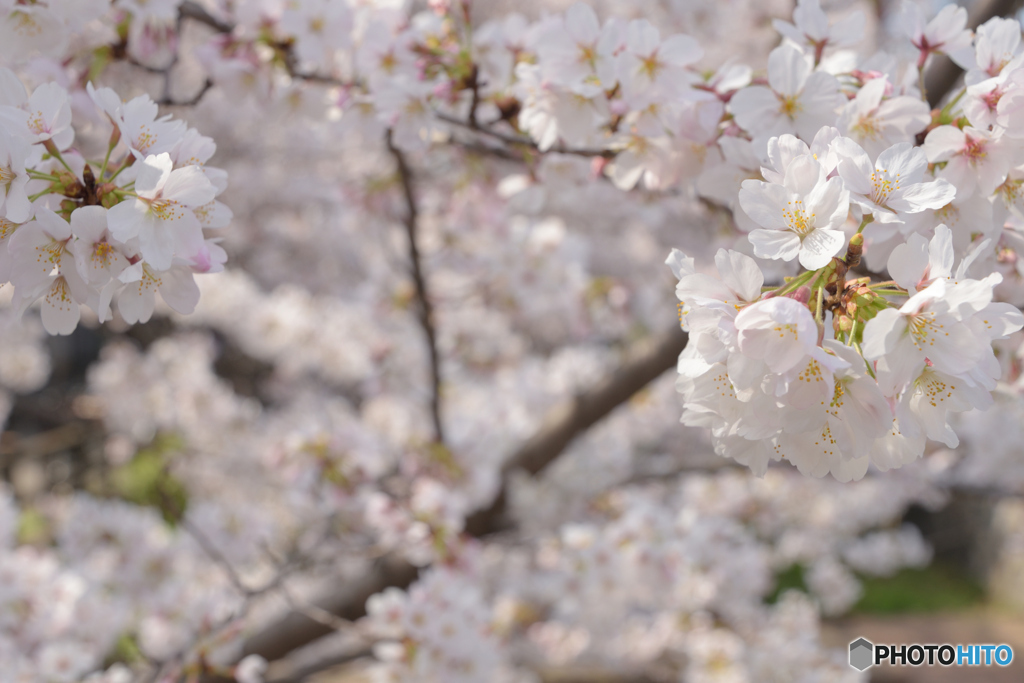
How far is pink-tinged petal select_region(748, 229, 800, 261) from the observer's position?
2.10ft

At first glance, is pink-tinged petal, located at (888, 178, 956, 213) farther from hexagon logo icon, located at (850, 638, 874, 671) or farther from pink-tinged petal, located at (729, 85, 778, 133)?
hexagon logo icon, located at (850, 638, 874, 671)

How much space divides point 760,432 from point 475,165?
1.40 meters

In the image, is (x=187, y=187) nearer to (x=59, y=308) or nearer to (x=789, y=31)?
(x=59, y=308)

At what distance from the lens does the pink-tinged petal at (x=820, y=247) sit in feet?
2.02

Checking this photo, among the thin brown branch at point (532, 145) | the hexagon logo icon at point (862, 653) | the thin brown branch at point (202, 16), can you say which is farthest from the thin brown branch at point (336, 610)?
the thin brown branch at point (202, 16)

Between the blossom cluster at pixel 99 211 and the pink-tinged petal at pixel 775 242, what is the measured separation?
1.86 ft

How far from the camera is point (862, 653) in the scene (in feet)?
6.30

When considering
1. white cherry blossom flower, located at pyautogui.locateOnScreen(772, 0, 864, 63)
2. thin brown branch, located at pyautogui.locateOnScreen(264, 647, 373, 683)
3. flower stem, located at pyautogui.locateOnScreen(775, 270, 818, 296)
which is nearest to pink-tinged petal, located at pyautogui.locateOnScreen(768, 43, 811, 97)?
white cherry blossom flower, located at pyautogui.locateOnScreen(772, 0, 864, 63)

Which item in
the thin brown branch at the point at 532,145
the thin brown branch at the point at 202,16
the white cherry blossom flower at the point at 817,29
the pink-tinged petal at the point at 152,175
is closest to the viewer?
the pink-tinged petal at the point at 152,175

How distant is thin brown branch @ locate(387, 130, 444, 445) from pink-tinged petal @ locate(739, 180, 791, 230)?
4.73 ft

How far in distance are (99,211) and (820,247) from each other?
0.72 m

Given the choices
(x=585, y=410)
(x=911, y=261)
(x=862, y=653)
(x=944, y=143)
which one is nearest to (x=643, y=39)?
(x=944, y=143)

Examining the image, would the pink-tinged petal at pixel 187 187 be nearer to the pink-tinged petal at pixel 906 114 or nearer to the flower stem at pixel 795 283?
the flower stem at pixel 795 283

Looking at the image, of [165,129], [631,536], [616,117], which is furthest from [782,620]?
[165,129]
